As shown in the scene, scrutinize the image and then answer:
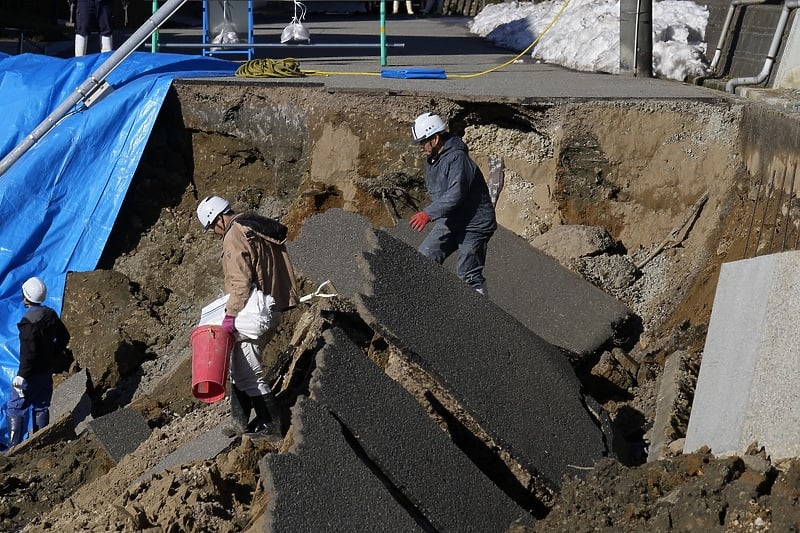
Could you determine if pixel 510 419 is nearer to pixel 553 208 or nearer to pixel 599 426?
pixel 599 426

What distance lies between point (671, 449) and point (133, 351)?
5096 mm

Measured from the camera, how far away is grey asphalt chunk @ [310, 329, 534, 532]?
5.60 m

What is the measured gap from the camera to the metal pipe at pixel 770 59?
10.2m

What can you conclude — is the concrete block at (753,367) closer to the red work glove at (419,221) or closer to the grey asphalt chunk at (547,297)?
the grey asphalt chunk at (547,297)

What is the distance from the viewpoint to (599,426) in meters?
6.81

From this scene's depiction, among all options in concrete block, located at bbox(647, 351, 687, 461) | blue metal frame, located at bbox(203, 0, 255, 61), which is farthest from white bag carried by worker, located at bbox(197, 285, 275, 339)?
blue metal frame, located at bbox(203, 0, 255, 61)

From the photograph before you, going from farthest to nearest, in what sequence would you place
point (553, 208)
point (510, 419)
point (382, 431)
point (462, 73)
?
point (462, 73) → point (553, 208) → point (510, 419) → point (382, 431)

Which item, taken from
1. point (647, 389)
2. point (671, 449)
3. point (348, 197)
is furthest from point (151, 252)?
point (671, 449)

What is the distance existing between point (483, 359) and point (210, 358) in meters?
1.62

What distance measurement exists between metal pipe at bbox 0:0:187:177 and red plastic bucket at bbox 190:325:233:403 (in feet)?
14.6

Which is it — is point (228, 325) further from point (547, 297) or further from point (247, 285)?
point (547, 297)

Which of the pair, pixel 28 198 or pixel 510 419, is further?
pixel 28 198

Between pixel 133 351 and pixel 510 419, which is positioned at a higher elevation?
pixel 510 419

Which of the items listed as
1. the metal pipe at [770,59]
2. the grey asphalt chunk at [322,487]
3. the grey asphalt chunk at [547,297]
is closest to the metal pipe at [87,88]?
the grey asphalt chunk at [547,297]
